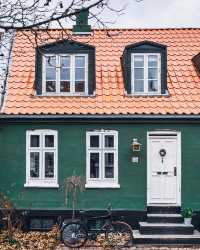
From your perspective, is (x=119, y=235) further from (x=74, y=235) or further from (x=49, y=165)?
(x=49, y=165)

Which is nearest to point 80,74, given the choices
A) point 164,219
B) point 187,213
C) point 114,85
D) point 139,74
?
point 114,85

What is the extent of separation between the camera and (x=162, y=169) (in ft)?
61.5

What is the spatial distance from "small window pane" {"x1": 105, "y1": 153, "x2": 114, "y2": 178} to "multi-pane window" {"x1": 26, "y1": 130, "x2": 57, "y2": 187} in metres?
1.61

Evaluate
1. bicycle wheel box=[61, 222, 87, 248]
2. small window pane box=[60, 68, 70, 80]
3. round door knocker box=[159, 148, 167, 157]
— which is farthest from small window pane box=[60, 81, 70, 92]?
bicycle wheel box=[61, 222, 87, 248]

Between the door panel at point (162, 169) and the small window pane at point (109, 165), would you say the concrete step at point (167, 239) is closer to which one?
the door panel at point (162, 169)

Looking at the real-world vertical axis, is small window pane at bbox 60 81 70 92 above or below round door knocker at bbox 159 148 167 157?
above

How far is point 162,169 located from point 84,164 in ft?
8.24

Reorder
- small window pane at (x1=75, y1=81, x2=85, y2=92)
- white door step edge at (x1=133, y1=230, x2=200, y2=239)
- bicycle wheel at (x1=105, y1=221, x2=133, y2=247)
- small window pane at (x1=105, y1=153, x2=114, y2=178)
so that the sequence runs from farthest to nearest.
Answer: small window pane at (x1=75, y1=81, x2=85, y2=92) < small window pane at (x1=105, y1=153, x2=114, y2=178) < white door step edge at (x1=133, y1=230, x2=200, y2=239) < bicycle wheel at (x1=105, y1=221, x2=133, y2=247)


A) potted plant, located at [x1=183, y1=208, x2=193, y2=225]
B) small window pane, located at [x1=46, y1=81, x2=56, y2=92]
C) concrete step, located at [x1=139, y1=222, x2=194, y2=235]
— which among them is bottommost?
Answer: concrete step, located at [x1=139, y1=222, x2=194, y2=235]

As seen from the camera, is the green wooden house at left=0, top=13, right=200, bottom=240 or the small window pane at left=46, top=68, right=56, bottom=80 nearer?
the green wooden house at left=0, top=13, right=200, bottom=240

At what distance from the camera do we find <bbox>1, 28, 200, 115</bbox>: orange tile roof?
18578mm

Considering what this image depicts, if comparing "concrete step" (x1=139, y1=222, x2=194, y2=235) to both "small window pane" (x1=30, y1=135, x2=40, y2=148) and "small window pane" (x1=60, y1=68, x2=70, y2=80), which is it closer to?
"small window pane" (x1=30, y1=135, x2=40, y2=148)

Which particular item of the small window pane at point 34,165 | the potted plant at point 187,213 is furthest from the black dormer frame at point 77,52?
the potted plant at point 187,213

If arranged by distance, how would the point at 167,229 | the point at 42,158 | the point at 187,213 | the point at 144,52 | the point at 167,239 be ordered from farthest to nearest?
the point at 144,52
the point at 42,158
the point at 187,213
the point at 167,229
the point at 167,239
